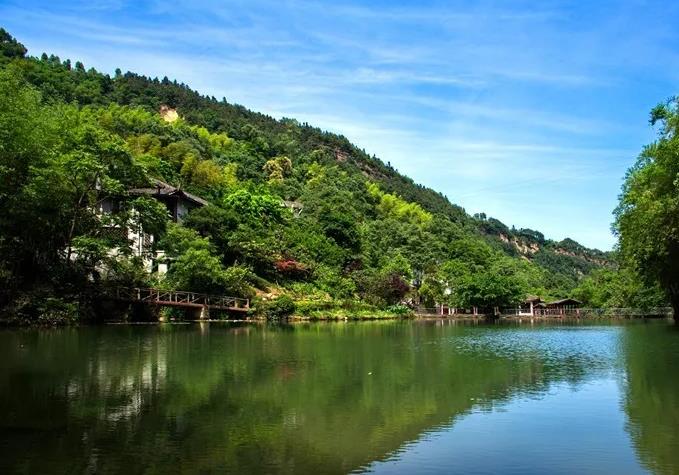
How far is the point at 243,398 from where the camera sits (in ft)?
39.5

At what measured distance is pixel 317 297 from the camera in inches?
1860

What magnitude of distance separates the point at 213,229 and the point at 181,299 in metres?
7.81

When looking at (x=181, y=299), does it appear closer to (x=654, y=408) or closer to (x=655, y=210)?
(x=655, y=210)

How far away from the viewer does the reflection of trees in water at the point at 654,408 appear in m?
8.30

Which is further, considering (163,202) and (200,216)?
(163,202)

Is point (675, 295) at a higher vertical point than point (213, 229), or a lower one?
lower

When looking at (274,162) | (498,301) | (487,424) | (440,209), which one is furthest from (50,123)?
(440,209)

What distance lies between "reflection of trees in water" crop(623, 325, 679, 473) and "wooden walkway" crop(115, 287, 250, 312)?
2522cm

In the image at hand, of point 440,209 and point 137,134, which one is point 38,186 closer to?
point 137,134

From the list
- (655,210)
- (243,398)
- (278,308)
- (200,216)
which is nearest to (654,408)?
(243,398)

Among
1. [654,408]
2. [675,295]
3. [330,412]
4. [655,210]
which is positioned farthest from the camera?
[675,295]

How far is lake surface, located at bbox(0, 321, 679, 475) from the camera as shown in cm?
787

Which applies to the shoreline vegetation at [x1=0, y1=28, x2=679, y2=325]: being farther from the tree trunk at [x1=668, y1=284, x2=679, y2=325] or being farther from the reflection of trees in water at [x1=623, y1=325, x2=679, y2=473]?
the reflection of trees in water at [x1=623, y1=325, x2=679, y2=473]

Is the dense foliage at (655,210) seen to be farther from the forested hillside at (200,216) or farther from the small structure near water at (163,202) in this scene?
the small structure near water at (163,202)
